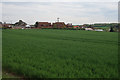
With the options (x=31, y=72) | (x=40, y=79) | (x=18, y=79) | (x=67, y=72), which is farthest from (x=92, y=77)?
(x=18, y=79)

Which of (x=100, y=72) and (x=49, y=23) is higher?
(x=49, y=23)

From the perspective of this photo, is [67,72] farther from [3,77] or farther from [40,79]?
[3,77]

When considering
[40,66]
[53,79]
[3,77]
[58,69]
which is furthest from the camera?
[40,66]

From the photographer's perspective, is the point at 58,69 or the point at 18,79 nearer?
the point at 18,79

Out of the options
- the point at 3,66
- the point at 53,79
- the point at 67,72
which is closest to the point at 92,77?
the point at 67,72

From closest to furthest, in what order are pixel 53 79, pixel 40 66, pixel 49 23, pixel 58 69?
pixel 53 79 < pixel 58 69 < pixel 40 66 < pixel 49 23

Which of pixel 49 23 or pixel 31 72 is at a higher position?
pixel 49 23

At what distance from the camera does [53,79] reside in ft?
16.7

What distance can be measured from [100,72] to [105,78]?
0.55m

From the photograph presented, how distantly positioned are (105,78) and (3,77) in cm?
381

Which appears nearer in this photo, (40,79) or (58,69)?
(40,79)

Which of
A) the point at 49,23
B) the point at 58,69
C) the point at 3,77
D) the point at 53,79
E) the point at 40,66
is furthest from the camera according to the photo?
the point at 49,23

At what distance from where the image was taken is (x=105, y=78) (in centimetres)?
526

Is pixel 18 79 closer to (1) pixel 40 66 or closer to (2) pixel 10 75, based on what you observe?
(2) pixel 10 75
